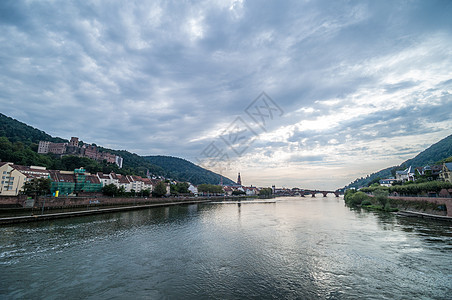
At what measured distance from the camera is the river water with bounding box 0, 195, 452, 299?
836 cm

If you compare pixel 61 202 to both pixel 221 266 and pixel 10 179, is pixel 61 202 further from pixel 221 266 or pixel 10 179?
pixel 221 266

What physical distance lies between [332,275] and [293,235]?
9.11 meters

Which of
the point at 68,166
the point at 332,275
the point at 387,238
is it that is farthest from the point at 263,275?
the point at 68,166

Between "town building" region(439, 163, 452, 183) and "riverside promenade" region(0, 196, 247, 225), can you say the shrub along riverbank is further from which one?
"riverside promenade" region(0, 196, 247, 225)

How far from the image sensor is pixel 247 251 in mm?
14031

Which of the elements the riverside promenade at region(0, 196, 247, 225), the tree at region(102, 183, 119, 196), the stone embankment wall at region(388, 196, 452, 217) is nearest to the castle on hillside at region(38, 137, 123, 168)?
the tree at region(102, 183, 119, 196)

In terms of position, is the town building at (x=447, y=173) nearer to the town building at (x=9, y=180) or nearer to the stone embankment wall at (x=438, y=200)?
the stone embankment wall at (x=438, y=200)

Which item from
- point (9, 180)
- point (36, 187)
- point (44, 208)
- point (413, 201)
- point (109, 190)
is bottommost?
point (44, 208)

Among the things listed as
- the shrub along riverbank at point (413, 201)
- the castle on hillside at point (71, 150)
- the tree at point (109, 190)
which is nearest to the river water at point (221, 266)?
the shrub along riverbank at point (413, 201)

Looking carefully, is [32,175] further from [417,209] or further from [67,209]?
[417,209]

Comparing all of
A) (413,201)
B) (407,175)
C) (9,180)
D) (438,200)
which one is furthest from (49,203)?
(407,175)

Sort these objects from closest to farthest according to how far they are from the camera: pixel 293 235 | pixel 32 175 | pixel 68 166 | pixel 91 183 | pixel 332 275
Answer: pixel 332 275 < pixel 293 235 < pixel 32 175 < pixel 91 183 < pixel 68 166

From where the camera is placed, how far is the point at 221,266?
37.0 ft

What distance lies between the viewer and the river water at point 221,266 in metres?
8.36
